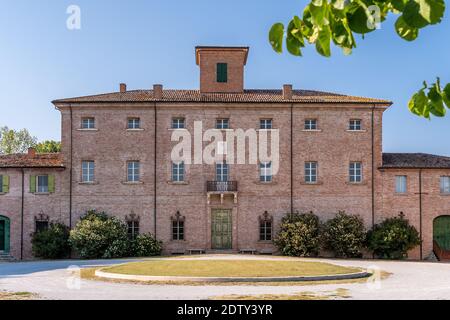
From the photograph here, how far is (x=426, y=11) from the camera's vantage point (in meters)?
2.62

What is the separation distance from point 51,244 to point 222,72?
51.0ft

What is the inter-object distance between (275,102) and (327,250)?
959cm

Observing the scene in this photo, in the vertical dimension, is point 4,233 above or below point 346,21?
below

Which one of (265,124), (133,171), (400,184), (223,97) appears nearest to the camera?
(133,171)

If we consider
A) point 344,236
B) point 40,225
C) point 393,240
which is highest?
point 40,225

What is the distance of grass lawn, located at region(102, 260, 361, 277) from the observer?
75.2 feet

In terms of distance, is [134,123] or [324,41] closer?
[324,41]

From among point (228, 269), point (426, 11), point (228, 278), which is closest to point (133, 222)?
point (228, 269)

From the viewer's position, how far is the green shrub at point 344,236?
119 feet

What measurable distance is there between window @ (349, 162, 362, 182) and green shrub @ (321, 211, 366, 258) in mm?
2692

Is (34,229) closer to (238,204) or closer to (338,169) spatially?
(238,204)

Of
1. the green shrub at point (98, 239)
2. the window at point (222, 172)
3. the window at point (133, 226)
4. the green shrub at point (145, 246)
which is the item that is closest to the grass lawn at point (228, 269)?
the green shrub at point (98, 239)

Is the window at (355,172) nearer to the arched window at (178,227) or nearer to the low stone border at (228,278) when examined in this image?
the arched window at (178,227)

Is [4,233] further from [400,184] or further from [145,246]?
[400,184]
